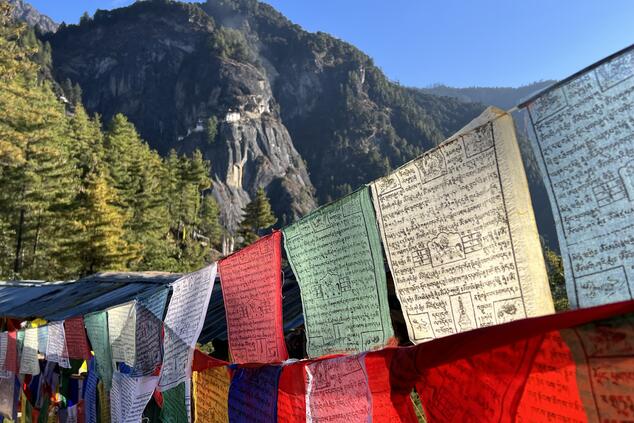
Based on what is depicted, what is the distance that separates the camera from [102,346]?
5305mm

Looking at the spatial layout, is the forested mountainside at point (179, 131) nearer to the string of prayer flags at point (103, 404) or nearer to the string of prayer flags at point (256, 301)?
the string of prayer flags at point (103, 404)

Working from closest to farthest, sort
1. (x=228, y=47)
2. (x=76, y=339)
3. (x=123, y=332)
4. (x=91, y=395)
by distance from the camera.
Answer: (x=123, y=332), (x=76, y=339), (x=91, y=395), (x=228, y=47)

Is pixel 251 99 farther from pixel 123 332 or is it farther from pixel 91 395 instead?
pixel 123 332

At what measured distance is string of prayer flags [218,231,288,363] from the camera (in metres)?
3.19

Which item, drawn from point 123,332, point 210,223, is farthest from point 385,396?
point 210,223

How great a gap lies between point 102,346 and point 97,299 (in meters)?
2.74

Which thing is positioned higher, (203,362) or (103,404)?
(203,362)

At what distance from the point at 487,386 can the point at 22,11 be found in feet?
685

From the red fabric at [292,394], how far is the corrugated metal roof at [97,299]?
1.30m

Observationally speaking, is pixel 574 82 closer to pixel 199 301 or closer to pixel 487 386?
pixel 487 386

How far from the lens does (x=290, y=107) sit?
406 feet

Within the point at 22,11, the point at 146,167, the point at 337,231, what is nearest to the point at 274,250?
the point at 337,231

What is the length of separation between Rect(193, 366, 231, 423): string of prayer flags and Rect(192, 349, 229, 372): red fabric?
0.05 m

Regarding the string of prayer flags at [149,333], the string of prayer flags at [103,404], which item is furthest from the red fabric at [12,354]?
the string of prayer flags at [149,333]
